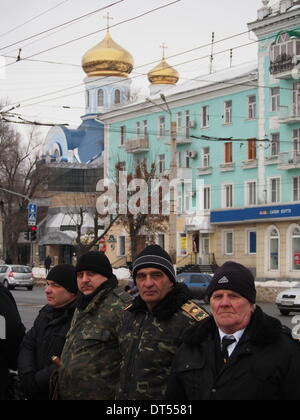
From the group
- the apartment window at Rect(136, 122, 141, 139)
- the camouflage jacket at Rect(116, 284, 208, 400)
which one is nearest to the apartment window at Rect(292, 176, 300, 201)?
the apartment window at Rect(136, 122, 141, 139)

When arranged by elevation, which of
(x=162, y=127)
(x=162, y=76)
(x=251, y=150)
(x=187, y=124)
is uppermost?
(x=162, y=76)

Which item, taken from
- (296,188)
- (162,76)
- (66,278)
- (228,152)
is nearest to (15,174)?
(162,76)

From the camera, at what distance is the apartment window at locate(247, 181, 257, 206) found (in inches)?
2003

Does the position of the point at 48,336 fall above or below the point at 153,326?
below

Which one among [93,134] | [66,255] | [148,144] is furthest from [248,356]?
[93,134]

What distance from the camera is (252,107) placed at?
50.8 m

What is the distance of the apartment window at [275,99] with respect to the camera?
48.4 metres

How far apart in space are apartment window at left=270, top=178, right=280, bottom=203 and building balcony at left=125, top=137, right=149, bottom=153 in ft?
41.4

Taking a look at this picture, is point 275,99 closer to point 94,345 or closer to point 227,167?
point 227,167

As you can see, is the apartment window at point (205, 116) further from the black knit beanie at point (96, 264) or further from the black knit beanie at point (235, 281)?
the black knit beanie at point (235, 281)

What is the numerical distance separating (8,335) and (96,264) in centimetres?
105

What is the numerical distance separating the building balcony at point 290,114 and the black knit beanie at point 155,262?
41.9 m

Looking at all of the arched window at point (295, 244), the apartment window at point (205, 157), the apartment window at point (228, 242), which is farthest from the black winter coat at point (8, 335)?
the apartment window at point (205, 157)
